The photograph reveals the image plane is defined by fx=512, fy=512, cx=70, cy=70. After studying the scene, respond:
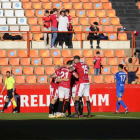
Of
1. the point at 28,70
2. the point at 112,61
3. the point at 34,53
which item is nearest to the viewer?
the point at 28,70

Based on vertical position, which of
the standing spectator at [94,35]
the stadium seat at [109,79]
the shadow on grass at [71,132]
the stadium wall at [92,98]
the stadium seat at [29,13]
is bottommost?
the shadow on grass at [71,132]

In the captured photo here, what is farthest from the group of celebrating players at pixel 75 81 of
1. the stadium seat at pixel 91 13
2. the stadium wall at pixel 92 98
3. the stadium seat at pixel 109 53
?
the stadium seat at pixel 91 13

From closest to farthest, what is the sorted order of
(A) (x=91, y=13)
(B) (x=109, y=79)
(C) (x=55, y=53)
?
(B) (x=109, y=79) < (C) (x=55, y=53) < (A) (x=91, y=13)

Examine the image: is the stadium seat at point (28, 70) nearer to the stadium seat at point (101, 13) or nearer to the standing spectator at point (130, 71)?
the standing spectator at point (130, 71)

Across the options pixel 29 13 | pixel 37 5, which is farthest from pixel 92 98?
pixel 37 5

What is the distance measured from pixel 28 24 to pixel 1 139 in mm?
16973

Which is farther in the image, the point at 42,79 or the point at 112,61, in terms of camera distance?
the point at 112,61

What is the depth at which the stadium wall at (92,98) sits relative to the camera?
20.5 metres

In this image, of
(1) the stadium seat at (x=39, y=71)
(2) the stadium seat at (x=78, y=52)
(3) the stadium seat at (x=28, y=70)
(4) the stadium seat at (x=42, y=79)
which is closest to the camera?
(4) the stadium seat at (x=42, y=79)

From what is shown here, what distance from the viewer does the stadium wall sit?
807 inches

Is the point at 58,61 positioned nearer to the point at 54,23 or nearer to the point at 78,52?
the point at 78,52

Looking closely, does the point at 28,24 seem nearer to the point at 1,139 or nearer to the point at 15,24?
the point at 15,24

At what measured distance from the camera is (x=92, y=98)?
68.4 feet

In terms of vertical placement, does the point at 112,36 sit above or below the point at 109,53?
above
